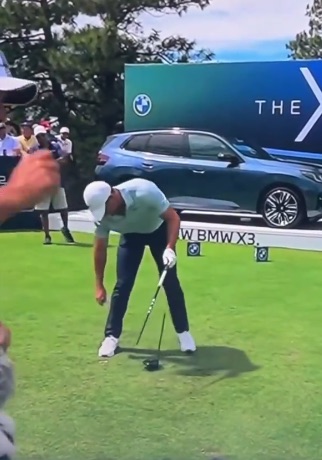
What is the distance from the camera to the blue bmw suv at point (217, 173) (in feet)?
47.2

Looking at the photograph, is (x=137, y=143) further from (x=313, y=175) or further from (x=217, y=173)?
(x=313, y=175)

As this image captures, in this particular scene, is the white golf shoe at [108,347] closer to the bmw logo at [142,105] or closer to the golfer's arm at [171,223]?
the golfer's arm at [171,223]

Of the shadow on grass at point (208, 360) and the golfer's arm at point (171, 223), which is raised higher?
the golfer's arm at point (171, 223)

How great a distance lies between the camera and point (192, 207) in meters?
15.2

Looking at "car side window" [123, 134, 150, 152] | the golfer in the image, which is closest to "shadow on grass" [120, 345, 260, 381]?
the golfer

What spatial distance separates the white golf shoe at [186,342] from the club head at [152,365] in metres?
0.36

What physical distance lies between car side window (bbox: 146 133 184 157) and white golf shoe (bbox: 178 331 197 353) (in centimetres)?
838

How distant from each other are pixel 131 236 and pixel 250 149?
8190 mm

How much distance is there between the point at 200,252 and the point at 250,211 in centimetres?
237

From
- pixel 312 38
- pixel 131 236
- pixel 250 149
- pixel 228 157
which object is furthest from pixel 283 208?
pixel 312 38

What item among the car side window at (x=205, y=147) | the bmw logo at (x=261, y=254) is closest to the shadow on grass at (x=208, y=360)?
the bmw logo at (x=261, y=254)

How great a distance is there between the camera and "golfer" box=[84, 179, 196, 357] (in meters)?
6.35

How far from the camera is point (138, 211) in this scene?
21.4ft

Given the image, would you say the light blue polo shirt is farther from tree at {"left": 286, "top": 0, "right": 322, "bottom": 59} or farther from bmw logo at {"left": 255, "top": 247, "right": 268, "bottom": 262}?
tree at {"left": 286, "top": 0, "right": 322, "bottom": 59}
